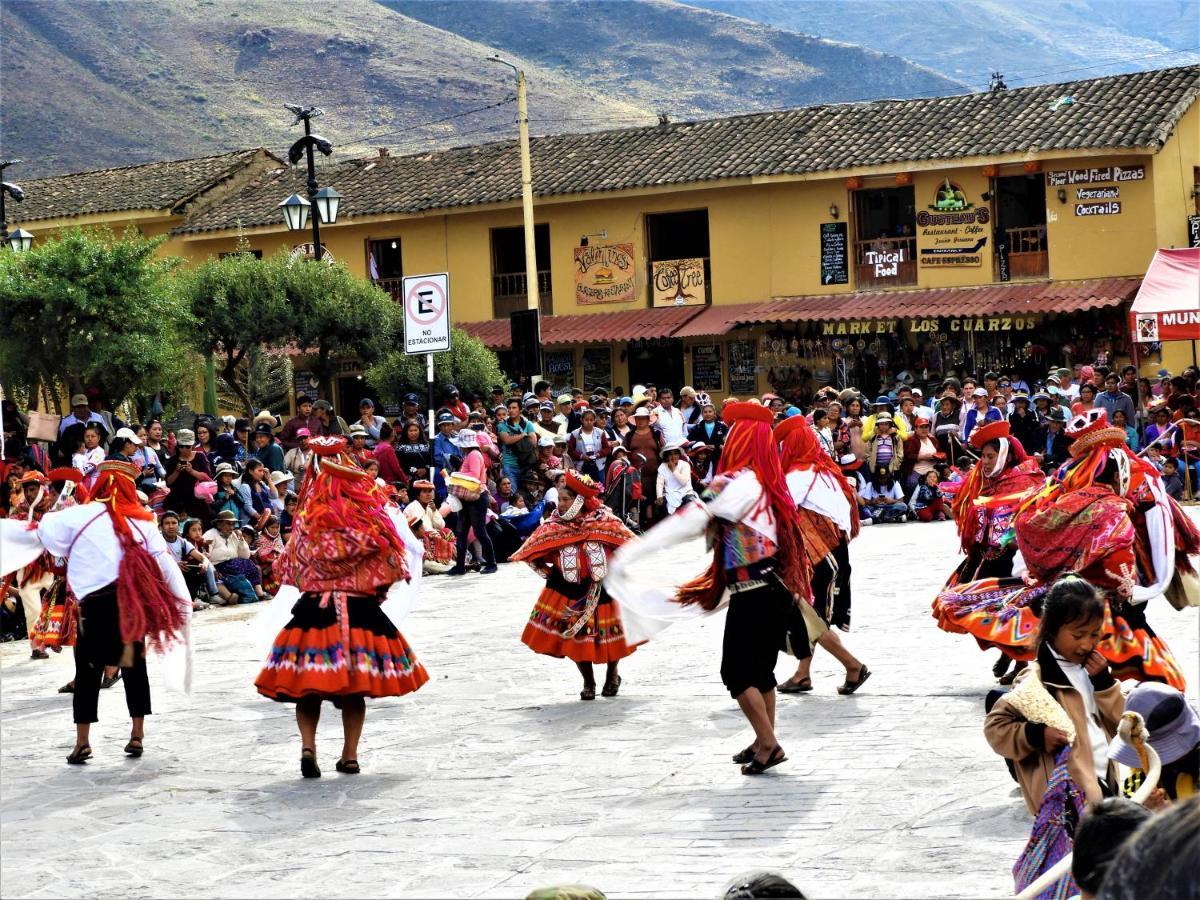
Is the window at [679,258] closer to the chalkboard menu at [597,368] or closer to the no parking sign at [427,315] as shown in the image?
the chalkboard menu at [597,368]

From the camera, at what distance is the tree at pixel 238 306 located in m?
32.7

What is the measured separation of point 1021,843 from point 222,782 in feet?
14.6

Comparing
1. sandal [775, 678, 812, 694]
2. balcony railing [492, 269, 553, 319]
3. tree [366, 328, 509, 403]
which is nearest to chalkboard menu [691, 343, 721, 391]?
balcony railing [492, 269, 553, 319]

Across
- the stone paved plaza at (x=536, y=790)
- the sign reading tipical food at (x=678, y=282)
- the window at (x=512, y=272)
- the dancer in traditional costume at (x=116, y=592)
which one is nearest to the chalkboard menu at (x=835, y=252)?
the sign reading tipical food at (x=678, y=282)

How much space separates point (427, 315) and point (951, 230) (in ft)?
52.9

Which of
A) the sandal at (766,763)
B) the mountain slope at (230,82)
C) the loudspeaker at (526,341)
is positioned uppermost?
the mountain slope at (230,82)

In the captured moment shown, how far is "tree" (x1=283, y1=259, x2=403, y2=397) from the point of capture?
33125 millimetres

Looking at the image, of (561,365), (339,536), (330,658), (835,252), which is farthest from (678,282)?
(330,658)

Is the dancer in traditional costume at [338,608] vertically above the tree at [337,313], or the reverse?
the tree at [337,313]

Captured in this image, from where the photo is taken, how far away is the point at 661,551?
371 inches

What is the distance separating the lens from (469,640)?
14.9 m

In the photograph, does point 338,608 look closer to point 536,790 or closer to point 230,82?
point 536,790

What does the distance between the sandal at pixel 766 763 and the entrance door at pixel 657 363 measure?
27.6 metres

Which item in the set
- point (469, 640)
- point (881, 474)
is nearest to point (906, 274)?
point (881, 474)
